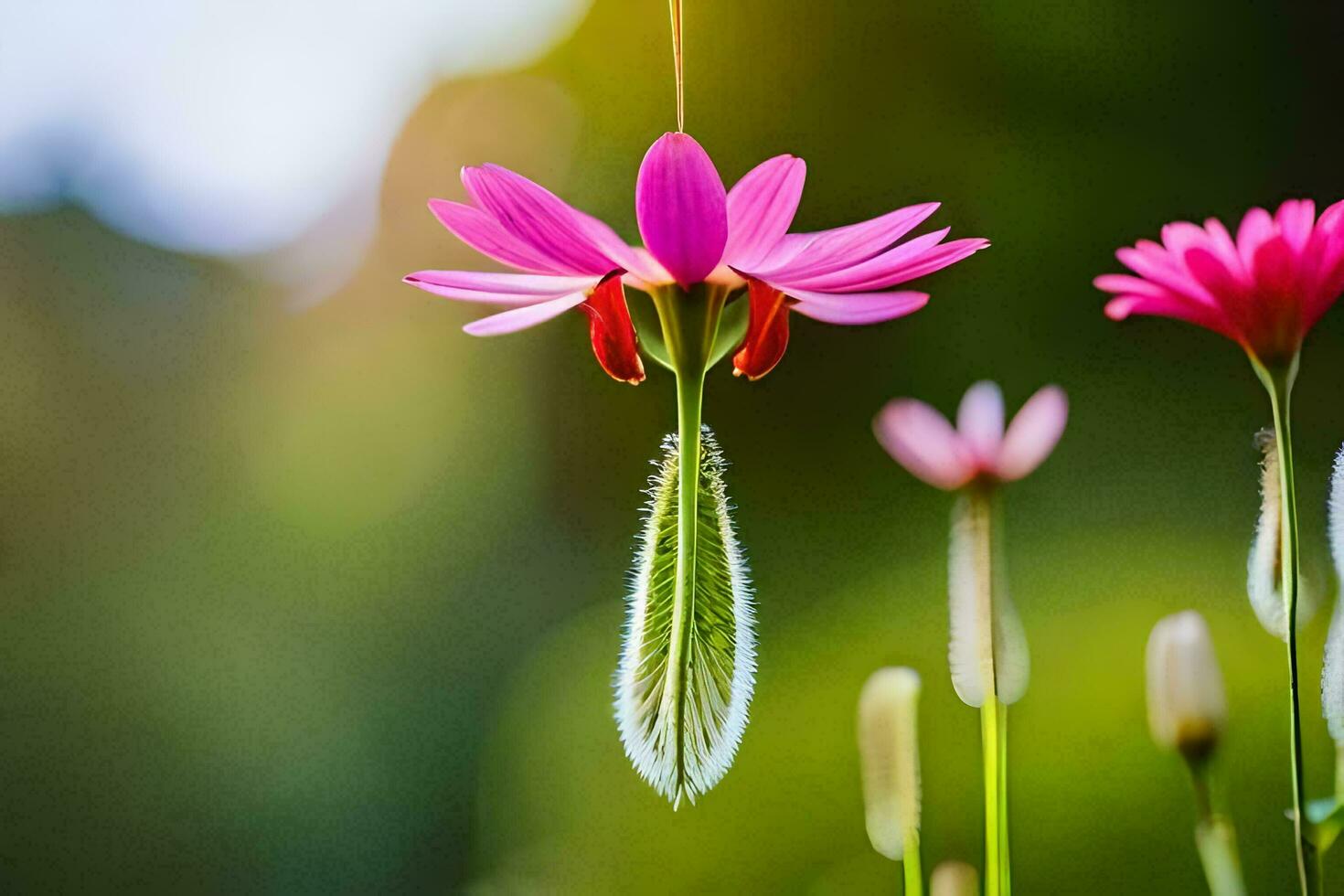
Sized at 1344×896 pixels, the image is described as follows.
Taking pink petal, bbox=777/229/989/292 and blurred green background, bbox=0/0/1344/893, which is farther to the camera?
blurred green background, bbox=0/0/1344/893

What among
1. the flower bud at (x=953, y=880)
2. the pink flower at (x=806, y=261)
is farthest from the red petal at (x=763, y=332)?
the flower bud at (x=953, y=880)

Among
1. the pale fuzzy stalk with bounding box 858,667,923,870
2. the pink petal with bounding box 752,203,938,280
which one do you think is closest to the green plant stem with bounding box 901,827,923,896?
the pale fuzzy stalk with bounding box 858,667,923,870

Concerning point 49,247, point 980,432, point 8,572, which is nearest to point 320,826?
point 8,572

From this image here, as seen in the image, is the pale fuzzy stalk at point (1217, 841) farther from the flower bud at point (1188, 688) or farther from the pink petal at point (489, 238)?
the pink petal at point (489, 238)

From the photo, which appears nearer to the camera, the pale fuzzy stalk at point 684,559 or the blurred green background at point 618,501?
the pale fuzzy stalk at point 684,559

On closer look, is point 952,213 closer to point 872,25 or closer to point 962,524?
point 872,25

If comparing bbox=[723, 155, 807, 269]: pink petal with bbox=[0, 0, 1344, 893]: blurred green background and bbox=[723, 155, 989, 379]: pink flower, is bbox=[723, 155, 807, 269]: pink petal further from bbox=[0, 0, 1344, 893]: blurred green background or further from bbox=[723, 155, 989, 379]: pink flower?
bbox=[0, 0, 1344, 893]: blurred green background

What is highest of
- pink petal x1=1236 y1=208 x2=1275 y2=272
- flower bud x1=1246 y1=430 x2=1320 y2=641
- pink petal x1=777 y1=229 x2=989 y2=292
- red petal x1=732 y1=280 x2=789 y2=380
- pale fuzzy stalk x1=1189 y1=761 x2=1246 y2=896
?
pink petal x1=1236 y1=208 x2=1275 y2=272
